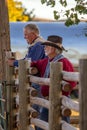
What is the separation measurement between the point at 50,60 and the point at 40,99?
60cm

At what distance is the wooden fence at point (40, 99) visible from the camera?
5816mm

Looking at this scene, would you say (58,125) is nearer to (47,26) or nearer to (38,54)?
(38,54)

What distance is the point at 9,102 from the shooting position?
958cm

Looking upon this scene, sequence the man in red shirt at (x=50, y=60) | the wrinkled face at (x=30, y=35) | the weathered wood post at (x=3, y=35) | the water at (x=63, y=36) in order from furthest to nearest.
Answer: the water at (x=63, y=36), the weathered wood post at (x=3, y=35), the wrinkled face at (x=30, y=35), the man in red shirt at (x=50, y=60)

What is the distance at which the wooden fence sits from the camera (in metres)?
5.82

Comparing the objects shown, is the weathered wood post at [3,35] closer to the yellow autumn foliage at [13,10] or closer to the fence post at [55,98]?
the fence post at [55,98]

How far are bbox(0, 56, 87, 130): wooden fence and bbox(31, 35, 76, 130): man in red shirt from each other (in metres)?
0.10

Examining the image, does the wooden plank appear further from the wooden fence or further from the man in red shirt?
the man in red shirt

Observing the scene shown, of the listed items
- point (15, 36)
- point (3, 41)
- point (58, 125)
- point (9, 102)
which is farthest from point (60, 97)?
point (15, 36)

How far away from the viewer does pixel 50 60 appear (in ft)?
25.9

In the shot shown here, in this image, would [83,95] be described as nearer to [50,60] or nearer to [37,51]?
[50,60]

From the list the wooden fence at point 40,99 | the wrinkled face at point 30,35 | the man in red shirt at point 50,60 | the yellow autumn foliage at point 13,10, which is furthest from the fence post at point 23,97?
the yellow autumn foliage at point 13,10

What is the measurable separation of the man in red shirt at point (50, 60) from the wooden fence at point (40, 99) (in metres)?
0.10

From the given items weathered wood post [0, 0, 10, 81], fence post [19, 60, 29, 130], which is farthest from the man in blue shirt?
weathered wood post [0, 0, 10, 81]
